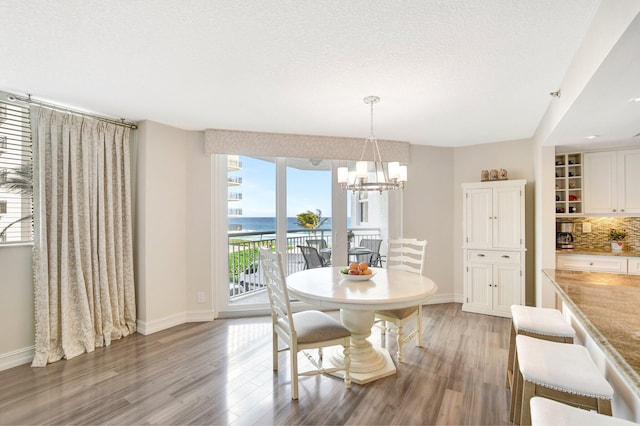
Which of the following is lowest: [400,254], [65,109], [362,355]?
[362,355]

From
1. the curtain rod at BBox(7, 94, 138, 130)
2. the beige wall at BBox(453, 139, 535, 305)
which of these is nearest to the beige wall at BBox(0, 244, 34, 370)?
the curtain rod at BBox(7, 94, 138, 130)

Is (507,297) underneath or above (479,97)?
underneath

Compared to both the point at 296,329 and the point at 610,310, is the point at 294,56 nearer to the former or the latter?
the point at 296,329

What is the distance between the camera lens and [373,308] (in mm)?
2086

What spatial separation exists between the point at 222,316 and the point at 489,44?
386 cm

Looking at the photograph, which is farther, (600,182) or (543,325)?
(600,182)

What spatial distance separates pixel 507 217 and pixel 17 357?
5.34 meters

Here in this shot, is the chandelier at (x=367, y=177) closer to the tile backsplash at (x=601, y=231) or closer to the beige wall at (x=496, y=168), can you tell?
the beige wall at (x=496, y=168)

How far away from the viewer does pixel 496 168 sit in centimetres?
443

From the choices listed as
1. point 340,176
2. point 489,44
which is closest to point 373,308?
point 340,176

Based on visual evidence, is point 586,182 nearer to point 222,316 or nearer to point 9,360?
point 222,316

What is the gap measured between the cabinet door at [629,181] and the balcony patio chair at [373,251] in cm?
291

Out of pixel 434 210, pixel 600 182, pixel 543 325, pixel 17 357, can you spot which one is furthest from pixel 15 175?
pixel 600 182

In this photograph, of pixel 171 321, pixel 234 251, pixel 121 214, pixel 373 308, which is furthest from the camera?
pixel 234 251
